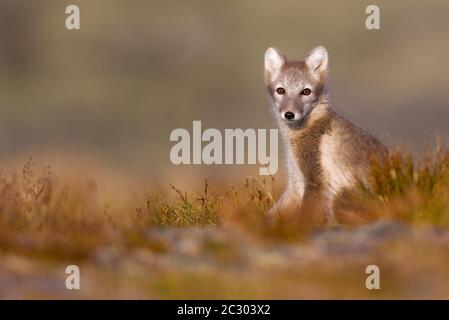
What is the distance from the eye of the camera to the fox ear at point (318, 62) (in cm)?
1427

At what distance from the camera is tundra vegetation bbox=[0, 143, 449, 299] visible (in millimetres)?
9844

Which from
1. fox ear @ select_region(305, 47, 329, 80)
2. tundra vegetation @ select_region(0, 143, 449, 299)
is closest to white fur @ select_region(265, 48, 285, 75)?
fox ear @ select_region(305, 47, 329, 80)

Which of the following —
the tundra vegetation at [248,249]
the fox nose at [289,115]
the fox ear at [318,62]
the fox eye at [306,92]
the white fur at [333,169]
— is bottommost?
the tundra vegetation at [248,249]

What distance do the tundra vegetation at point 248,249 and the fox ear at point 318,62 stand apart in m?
2.30

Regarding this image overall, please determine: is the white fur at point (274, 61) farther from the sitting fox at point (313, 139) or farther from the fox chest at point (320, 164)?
the fox chest at point (320, 164)

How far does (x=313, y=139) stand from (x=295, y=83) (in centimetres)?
80

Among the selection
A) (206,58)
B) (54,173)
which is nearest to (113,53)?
(206,58)

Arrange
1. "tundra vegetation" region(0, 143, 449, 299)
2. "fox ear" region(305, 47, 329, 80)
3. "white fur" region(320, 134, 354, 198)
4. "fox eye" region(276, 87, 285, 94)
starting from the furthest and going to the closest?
"fox ear" region(305, 47, 329, 80) → "fox eye" region(276, 87, 285, 94) → "white fur" region(320, 134, 354, 198) → "tundra vegetation" region(0, 143, 449, 299)

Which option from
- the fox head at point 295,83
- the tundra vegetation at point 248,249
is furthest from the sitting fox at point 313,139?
the tundra vegetation at point 248,249

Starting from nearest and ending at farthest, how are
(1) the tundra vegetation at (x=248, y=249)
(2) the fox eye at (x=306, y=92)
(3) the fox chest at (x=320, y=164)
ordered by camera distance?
(1) the tundra vegetation at (x=248, y=249) → (3) the fox chest at (x=320, y=164) → (2) the fox eye at (x=306, y=92)

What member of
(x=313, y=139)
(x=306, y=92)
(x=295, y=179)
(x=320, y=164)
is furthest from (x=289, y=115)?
(x=295, y=179)

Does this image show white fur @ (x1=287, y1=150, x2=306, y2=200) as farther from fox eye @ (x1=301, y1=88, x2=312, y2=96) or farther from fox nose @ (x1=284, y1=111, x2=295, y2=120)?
fox eye @ (x1=301, y1=88, x2=312, y2=96)

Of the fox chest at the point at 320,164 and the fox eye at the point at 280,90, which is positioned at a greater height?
the fox eye at the point at 280,90
